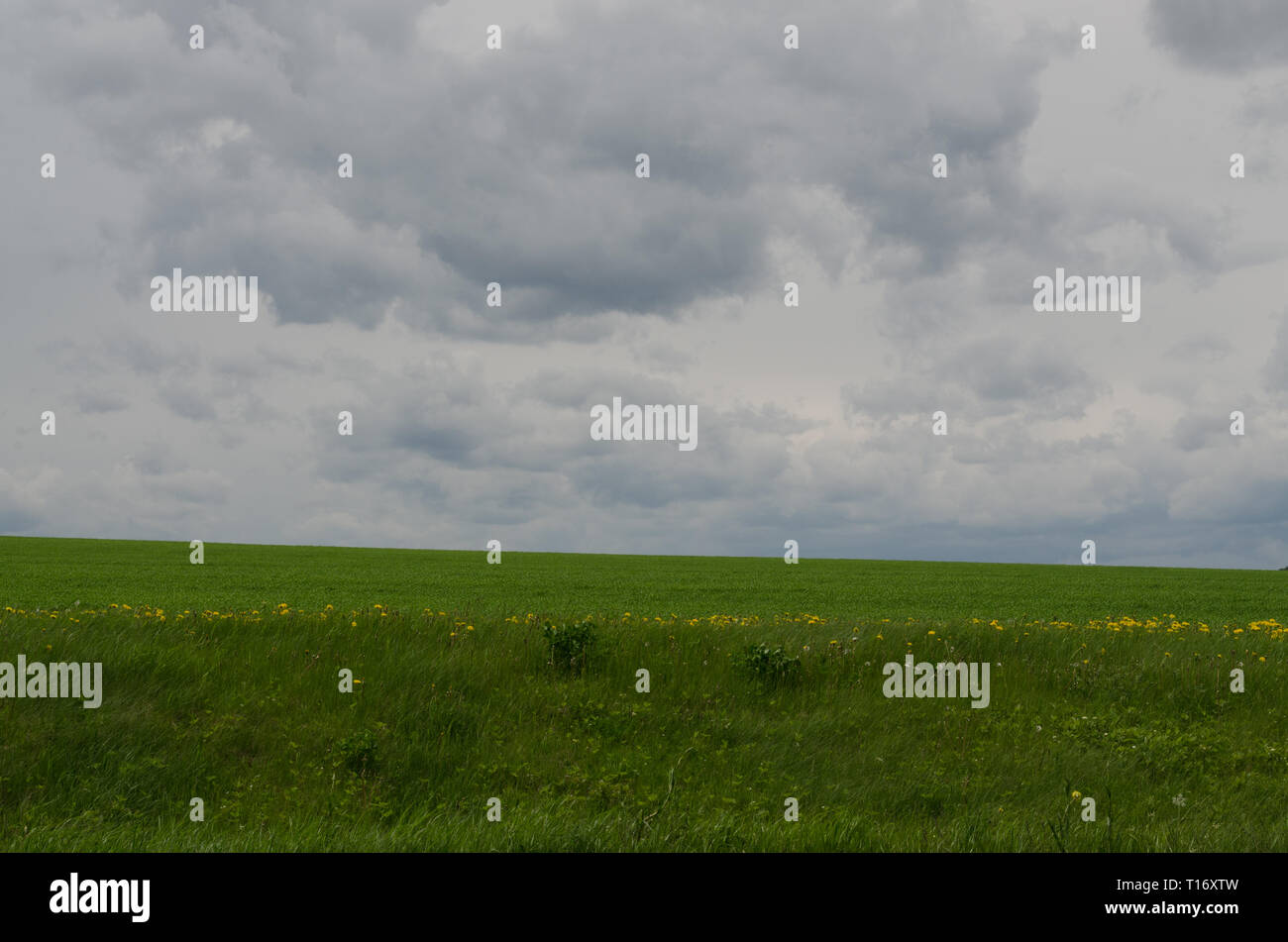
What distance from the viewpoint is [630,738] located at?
→ 10.9m

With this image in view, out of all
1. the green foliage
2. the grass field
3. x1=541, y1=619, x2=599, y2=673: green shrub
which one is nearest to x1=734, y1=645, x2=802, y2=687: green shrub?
the grass field

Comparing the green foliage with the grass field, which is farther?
the green foliage

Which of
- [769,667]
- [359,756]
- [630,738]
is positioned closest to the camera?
[359,756]

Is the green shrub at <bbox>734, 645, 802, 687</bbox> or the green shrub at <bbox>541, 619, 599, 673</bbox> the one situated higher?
the green shrub at <bbox>541, 619, 599, 673</bbox>

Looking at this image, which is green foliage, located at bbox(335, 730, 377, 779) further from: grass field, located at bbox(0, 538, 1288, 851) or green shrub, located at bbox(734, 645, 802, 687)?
green shrub, located at bbox(734, 645, 802, 687)

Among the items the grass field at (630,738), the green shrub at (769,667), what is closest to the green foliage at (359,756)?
the grass field at (630,738)

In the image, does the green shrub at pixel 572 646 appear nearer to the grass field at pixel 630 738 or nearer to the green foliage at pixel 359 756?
the grass field at pixel 630 738

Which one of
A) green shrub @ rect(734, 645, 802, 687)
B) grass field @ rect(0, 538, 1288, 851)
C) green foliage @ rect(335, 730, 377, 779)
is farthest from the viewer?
green shrub @ rect(734, 645, 802, 687)

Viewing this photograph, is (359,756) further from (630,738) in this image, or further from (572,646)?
(572,646)

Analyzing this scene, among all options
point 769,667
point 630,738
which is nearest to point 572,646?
point 630,738

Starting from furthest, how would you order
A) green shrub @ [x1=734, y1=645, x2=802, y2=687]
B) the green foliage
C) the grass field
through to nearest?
green shrub @ [x1=734, y1=645, x2=802, y2=687], the green foliage, the grass field

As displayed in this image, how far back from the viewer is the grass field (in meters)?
7.96

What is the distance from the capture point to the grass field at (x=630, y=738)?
796 centimetres
